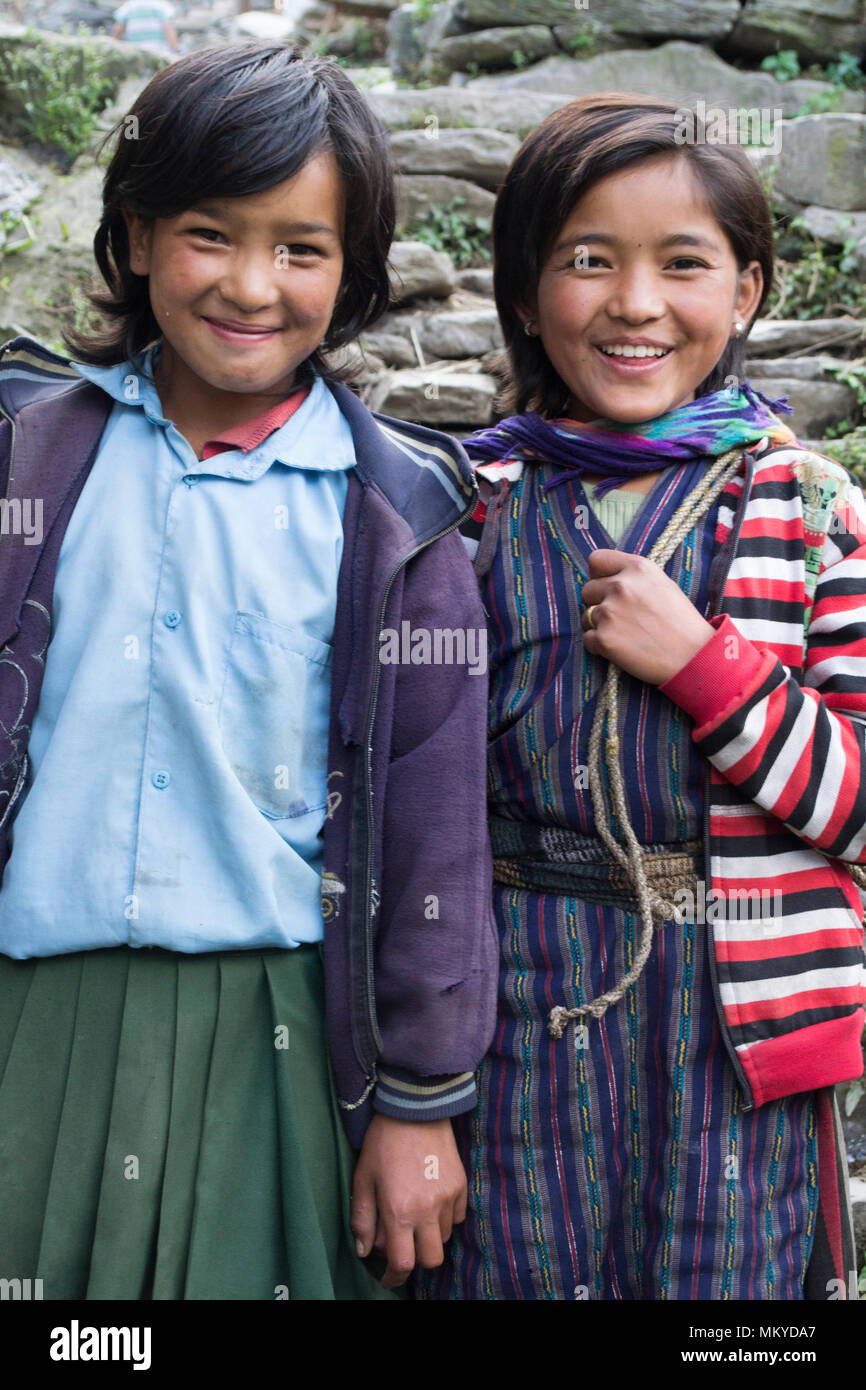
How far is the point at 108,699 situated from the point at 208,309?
1.73ft

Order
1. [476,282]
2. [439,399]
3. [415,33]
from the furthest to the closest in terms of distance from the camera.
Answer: [415,33], [476,282], [439,399]

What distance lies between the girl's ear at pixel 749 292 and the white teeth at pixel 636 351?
0.64ft

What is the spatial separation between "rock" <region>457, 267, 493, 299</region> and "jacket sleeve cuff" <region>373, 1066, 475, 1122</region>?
3940 millimetres

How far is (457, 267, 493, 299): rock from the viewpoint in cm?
482

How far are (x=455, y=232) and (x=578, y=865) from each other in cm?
412

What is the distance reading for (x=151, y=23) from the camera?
375 inches

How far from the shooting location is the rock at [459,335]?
14.2 ft

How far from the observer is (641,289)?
5.21ft

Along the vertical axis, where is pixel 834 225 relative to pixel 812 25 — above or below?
below

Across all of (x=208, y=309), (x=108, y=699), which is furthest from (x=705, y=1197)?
(x=208, y=309)

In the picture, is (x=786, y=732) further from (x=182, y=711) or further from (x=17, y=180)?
(x=17, y=180)

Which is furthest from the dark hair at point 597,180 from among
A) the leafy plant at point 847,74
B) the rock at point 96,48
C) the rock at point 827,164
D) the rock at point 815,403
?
the leafy plant at point 847,74

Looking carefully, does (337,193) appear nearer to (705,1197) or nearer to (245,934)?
(245,934)

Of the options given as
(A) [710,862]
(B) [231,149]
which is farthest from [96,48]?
(A) [710,862]
